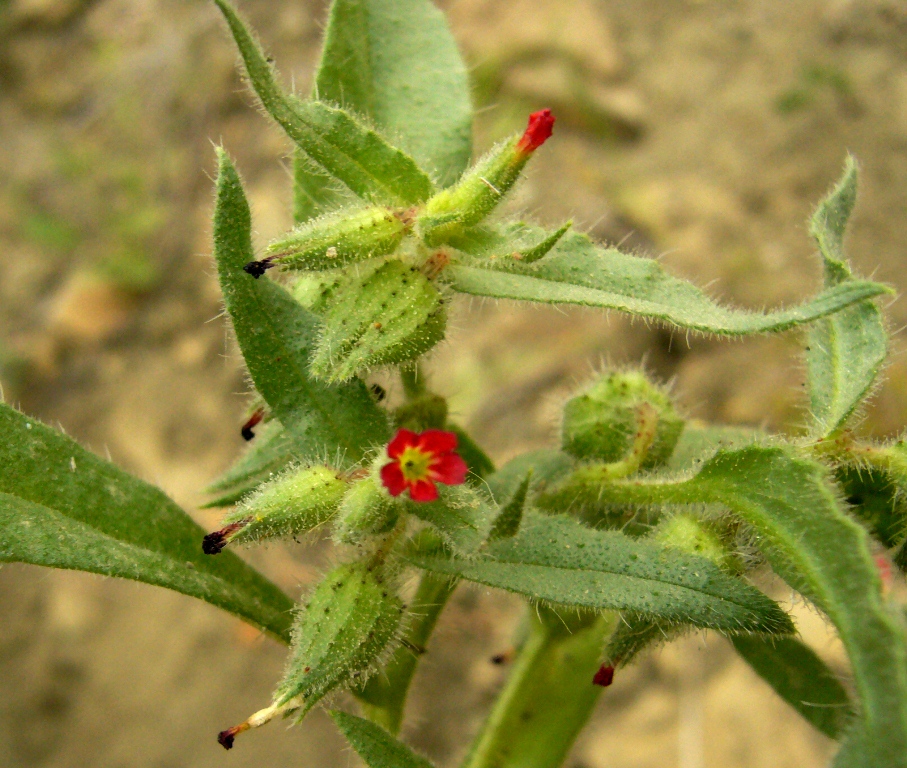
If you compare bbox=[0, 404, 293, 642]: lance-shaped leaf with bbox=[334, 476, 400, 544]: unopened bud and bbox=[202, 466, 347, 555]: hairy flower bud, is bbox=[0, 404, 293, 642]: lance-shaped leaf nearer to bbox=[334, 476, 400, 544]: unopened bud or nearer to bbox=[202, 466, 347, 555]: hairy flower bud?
bbox=[202, 466, 347, 555]: hairy flower bud

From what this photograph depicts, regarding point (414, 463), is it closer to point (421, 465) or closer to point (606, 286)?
point (421, 465)

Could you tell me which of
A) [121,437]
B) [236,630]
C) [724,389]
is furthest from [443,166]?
[121,437]

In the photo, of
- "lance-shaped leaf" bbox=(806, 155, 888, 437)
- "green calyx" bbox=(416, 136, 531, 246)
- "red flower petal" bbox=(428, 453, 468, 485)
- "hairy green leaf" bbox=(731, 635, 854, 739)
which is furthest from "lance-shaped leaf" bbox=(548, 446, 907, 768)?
"green calyx" bbox=(416, 136, 531, 246)

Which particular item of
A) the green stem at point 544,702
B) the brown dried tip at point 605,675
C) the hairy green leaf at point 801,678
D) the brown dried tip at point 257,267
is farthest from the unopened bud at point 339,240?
the hairy green leaf at point 801,678

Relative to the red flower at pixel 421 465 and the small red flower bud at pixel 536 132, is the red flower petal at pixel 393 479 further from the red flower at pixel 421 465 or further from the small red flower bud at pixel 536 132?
the small red flower bud at pixel 536 132

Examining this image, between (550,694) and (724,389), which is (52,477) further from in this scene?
(724,389)

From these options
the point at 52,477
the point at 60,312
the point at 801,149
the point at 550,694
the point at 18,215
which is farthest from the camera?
the point at 18,215
